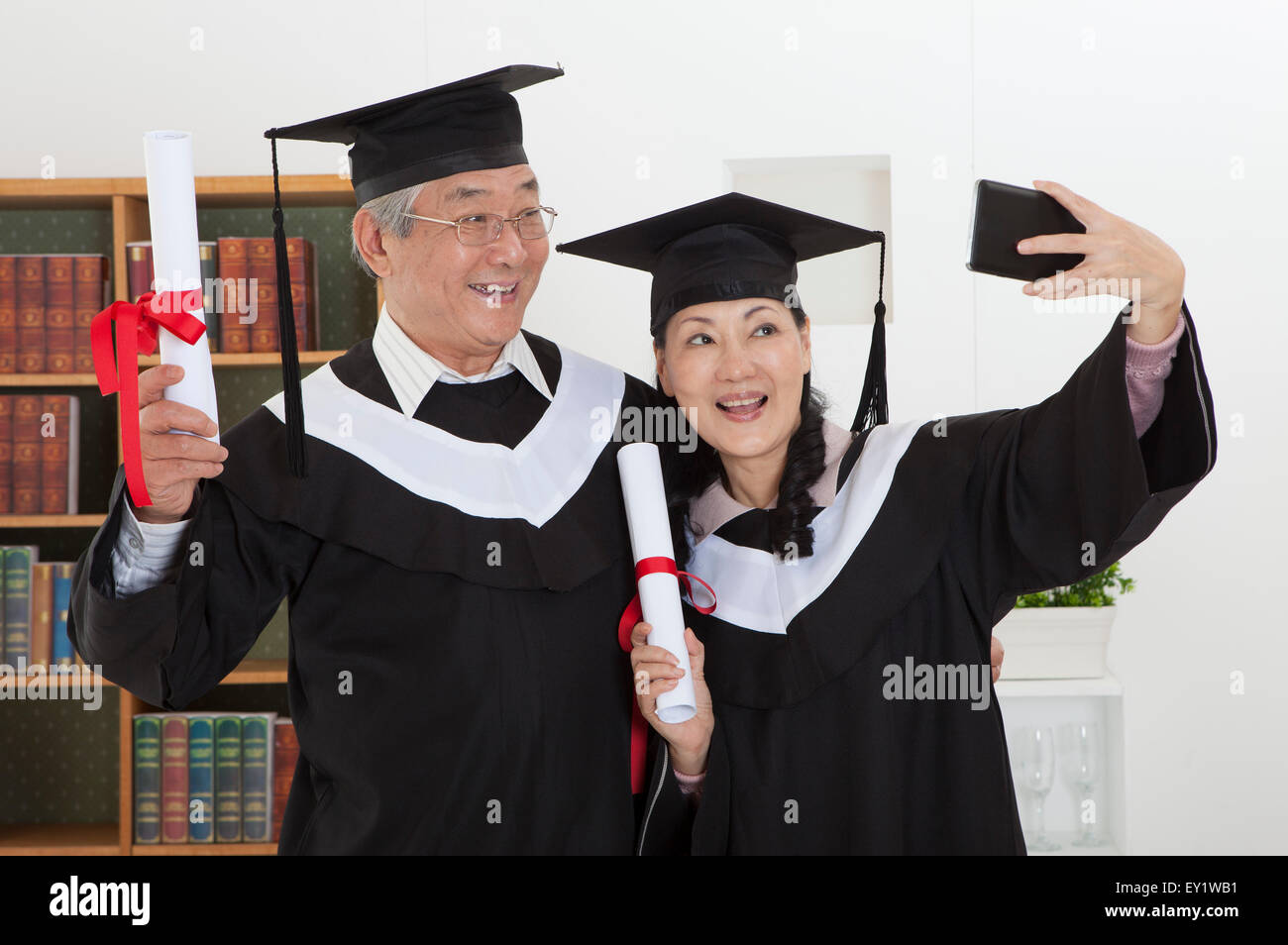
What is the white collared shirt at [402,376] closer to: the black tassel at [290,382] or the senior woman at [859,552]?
the black tassel at [290,382]

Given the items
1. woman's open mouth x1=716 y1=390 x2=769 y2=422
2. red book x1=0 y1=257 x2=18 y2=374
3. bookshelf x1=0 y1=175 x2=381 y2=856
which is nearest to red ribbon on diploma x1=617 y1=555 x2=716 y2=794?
woman's open mouth x1=716 y1=390 x2=769 y2=422

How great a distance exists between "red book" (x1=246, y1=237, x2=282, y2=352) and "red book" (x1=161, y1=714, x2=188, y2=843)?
45.4 inches

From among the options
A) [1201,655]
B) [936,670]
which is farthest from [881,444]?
[1201,655]

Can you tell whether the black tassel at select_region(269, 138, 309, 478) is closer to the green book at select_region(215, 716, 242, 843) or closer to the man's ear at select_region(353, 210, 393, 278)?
the man's ear at select_region(353, 210, 393, 278)

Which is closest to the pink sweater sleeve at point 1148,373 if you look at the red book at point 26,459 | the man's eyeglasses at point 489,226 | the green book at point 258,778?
the man's eyeglasses at point 489,226

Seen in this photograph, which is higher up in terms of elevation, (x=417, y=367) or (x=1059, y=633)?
(x=417, y=367)

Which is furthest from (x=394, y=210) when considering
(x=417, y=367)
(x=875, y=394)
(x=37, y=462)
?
(x=37, y=462)

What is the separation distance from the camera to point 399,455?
198cm

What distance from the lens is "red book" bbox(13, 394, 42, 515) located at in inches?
143

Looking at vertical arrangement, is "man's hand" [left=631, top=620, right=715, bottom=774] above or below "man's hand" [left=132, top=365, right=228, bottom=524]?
below

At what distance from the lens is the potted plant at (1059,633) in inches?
136

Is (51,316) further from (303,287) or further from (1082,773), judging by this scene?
(1082,773)

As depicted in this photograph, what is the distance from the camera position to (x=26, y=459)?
12.0 ft

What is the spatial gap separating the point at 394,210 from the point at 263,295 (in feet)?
5.62
